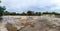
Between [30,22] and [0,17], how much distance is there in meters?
0.79

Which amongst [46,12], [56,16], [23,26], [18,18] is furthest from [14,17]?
[56,16]

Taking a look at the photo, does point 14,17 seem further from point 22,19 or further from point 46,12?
point 46,12

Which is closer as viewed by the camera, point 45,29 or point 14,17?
point 45,29

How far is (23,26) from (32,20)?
0.28 metres

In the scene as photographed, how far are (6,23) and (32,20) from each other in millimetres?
675

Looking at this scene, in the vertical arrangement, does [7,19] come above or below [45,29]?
above

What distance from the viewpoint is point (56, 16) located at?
125 inches

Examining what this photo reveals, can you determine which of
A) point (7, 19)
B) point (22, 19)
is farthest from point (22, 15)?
point (7, 19)

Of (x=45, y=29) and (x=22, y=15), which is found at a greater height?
(x=22, y=15)

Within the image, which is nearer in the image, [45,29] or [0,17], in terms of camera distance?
[45,29]

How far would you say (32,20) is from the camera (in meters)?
3.19

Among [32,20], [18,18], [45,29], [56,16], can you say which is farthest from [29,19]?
[56,16]

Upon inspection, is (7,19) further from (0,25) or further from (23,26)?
(23,26)

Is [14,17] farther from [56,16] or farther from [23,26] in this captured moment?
[56,16]
